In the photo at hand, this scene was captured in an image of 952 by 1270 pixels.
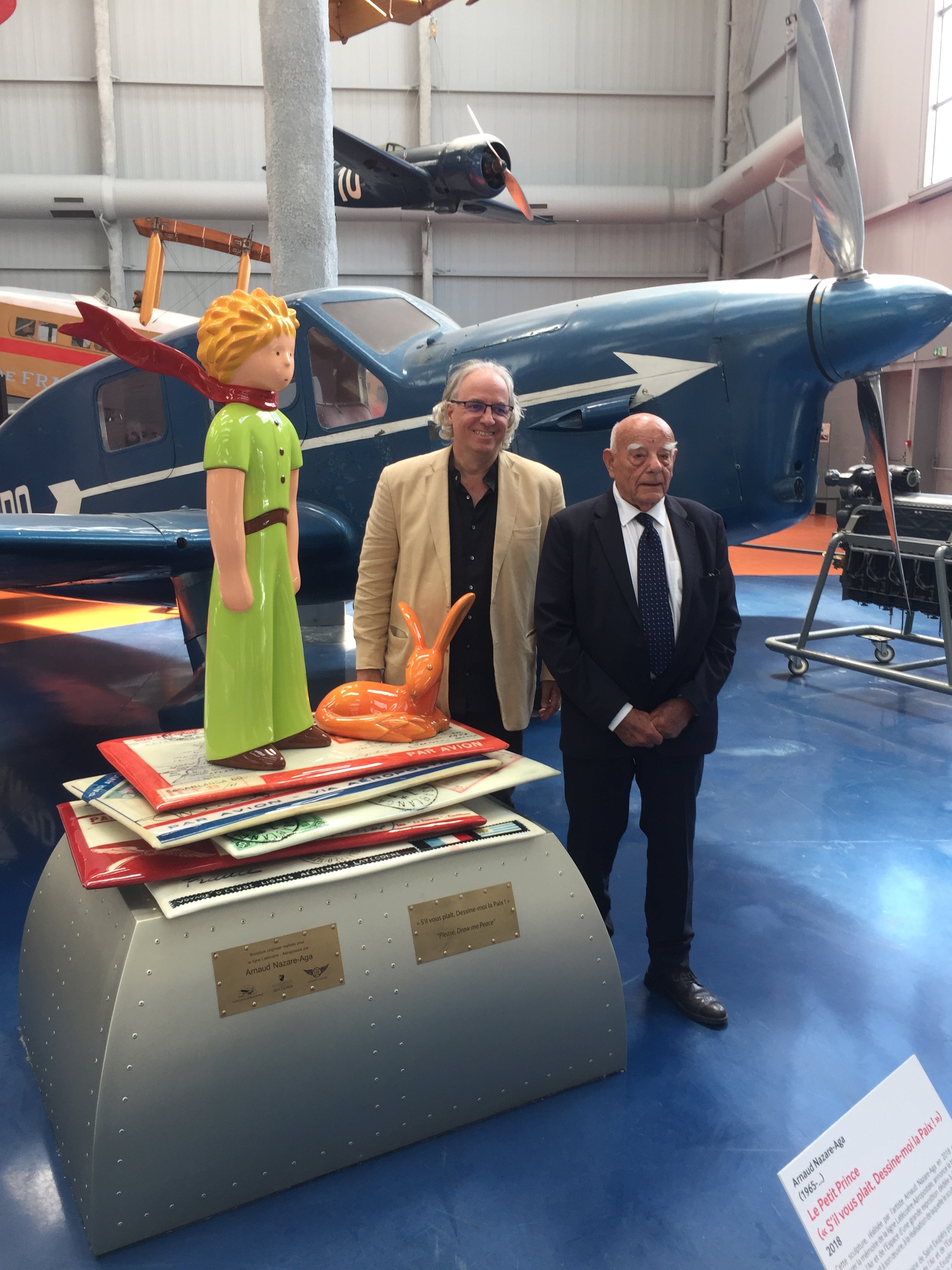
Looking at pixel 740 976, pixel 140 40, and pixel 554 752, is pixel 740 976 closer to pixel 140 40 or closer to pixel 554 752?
pixel 554 752

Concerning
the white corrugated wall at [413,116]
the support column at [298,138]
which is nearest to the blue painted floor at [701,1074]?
the support column at [298,138]

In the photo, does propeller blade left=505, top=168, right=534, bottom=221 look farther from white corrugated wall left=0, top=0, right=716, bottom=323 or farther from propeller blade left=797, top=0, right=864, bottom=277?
white corrugated wall left=0, top=0, right=716, bottom=323

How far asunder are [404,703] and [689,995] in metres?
1.07

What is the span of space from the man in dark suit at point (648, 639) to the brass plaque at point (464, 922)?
460mm

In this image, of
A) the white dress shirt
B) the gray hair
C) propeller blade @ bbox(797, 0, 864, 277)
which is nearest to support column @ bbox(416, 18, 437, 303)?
propeller blade @ bbox(797, 0, 864, 277)

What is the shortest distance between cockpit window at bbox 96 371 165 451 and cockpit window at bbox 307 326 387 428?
3.20ft

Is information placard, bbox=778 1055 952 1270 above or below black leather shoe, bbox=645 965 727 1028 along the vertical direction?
above

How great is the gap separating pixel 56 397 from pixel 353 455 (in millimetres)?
2191

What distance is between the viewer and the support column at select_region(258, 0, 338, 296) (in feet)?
18.9

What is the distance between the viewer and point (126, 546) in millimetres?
3936

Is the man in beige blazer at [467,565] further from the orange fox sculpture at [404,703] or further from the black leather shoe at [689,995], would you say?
the black leather shoe at [689,995]

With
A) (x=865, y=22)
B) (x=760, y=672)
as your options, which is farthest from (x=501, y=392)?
(x=865, y=22)

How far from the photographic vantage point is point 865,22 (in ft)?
42.0

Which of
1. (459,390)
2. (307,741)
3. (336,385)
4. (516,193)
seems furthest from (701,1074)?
(516,193)
